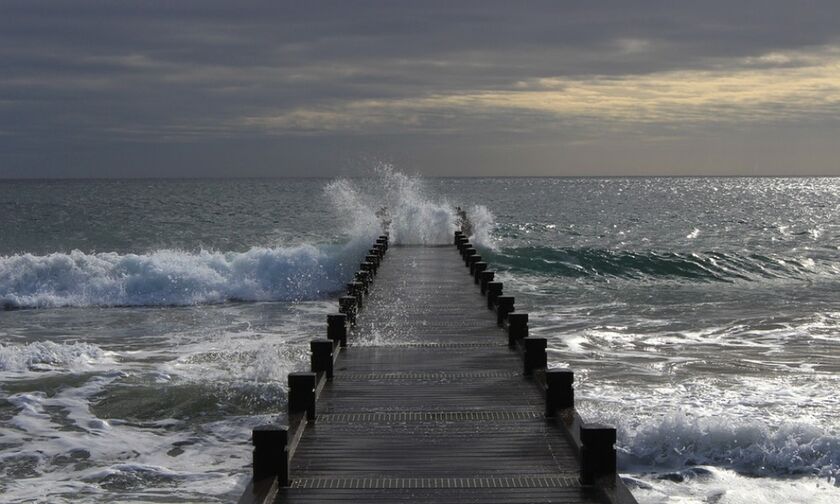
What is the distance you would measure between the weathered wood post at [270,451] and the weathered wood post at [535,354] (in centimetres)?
474

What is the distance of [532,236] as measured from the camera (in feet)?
187

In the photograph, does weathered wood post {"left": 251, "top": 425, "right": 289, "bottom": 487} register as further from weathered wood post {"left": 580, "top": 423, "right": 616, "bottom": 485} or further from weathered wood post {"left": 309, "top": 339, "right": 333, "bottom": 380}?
weathered wood post {"left": 309, "top": 339, "right": 333, "bottom": 380}

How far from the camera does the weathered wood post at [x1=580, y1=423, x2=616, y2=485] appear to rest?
26.5 ft

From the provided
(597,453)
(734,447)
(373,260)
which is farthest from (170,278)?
(597,453)

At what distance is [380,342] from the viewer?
574 inches

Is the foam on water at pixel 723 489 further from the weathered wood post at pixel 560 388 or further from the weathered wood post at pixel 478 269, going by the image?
the weathered wood post at pixel 478 269

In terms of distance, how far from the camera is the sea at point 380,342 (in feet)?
38.4

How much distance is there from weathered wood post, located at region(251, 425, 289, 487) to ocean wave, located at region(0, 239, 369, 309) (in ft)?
72.2

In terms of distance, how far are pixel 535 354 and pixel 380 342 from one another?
3.23 meters

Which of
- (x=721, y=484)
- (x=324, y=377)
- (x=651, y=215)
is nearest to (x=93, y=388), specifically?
(x=324, y=377)

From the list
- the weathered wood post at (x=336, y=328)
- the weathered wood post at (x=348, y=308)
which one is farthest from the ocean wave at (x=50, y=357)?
the weathered wood post at (x=336, y=328)

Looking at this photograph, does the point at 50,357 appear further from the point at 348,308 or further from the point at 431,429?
the point at 431,429

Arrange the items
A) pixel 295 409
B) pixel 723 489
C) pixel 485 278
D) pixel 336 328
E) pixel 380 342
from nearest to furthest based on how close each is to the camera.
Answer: pixel 295 409 < pixel 723 489 < pixel 336 328 < pixel 380 342 < pixel 485 278

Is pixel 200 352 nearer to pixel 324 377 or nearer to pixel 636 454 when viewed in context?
pixel 324 377
